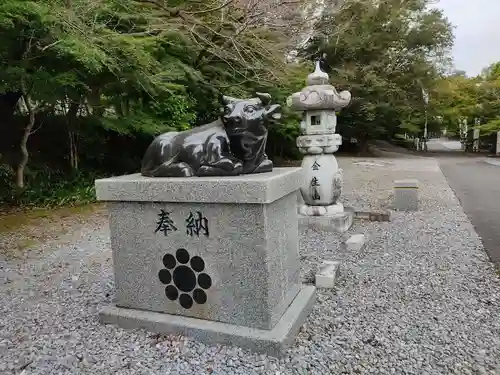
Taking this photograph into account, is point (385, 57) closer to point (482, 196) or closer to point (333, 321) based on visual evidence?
point (482, 196)

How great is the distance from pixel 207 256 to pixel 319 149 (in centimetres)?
348

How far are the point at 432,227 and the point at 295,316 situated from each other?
12.6 feet

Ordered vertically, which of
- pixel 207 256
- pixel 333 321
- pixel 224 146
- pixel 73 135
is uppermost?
pixel 73 135

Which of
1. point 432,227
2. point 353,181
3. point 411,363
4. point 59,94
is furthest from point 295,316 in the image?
point 353,181

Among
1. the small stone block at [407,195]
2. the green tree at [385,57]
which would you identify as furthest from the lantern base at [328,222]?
the green tree at [385,57]

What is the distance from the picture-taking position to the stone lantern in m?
5.67

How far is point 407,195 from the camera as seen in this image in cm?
694

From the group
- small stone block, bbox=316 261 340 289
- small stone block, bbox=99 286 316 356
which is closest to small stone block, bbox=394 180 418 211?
small stone block, bbox=316 261 340 289

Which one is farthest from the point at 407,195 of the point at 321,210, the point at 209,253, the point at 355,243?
the point at 209,253

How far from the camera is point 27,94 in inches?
271

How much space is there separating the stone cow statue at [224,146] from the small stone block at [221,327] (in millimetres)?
992

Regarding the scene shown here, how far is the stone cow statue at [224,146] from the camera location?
268 cm

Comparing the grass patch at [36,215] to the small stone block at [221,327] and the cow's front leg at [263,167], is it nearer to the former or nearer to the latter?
the small stone block at [221,327]

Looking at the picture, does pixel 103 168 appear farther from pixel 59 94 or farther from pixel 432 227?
pixel 432 227
